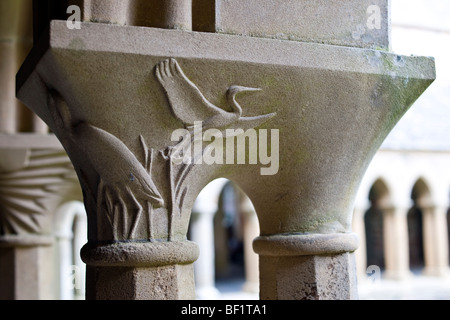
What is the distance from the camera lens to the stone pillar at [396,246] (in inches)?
351

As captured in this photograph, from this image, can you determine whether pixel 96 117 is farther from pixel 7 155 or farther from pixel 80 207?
pixel 80 207

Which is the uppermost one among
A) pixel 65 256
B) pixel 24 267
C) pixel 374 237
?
pixel 374 237

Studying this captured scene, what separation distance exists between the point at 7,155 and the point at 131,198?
232cm

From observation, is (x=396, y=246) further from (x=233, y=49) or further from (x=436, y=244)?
(x=233, y=49)

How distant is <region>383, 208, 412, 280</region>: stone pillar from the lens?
8.91 metres

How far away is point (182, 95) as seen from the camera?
129 cm

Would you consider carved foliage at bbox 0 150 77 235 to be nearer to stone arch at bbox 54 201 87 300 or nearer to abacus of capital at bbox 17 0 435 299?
stone arch at bbox 54 201 87 300

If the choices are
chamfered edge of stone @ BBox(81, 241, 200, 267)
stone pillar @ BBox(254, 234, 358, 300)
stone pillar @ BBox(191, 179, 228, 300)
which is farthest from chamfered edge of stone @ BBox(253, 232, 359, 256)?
stone pillar @ BBox(191, 179, 228, 300)

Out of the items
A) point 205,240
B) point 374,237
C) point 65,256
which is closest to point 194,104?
point 65,256

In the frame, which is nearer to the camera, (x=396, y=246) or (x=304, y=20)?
(x=304, y=20)

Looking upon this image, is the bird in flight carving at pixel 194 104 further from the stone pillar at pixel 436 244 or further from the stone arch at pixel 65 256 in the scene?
the stone pillar at pixel 436 244

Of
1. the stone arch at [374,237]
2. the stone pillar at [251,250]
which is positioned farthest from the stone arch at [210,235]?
the stone arch at [374,237]

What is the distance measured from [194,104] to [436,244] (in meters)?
8.81
